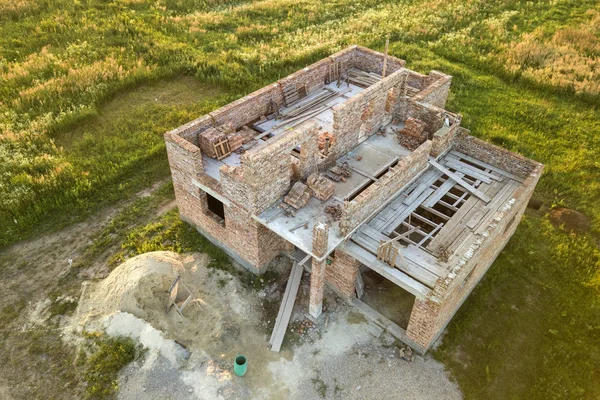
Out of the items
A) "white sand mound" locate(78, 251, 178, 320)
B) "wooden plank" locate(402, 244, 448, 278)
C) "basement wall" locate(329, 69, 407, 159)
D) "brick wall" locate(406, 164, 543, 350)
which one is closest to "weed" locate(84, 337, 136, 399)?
"white sand mound" locate(78, 251, 178, 320)

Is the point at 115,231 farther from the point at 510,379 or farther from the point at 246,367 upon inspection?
the point at 510,379

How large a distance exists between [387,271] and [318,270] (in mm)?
1747

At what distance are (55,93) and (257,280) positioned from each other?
1543cm

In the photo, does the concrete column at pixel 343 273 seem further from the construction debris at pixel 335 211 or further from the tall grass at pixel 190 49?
the tall grass at pixel 190 49

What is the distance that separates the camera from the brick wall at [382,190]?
439 inches

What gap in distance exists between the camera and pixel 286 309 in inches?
495

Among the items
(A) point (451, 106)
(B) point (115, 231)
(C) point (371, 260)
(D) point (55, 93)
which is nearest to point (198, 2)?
(D) point (55, 93)

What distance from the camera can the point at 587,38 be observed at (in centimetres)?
2761

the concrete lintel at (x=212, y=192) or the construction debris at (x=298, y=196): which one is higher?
the construction debris at (x=298, y=196)

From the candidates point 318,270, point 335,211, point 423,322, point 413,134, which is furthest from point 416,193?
point 318,270

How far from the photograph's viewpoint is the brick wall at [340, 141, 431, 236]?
439 inches

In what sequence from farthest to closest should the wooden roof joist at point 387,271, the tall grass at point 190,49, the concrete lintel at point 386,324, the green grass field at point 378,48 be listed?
the tall grass at point 190,49 → the green grass field at point 378,48 → the concrete lintel at point 386,324 → the wooden roof joist at point 387,271

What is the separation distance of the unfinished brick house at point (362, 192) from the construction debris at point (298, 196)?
37 millimetres

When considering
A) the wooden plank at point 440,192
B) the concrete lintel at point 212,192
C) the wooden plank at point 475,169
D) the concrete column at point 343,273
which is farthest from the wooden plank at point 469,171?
the concrete lintel at point 212,192
